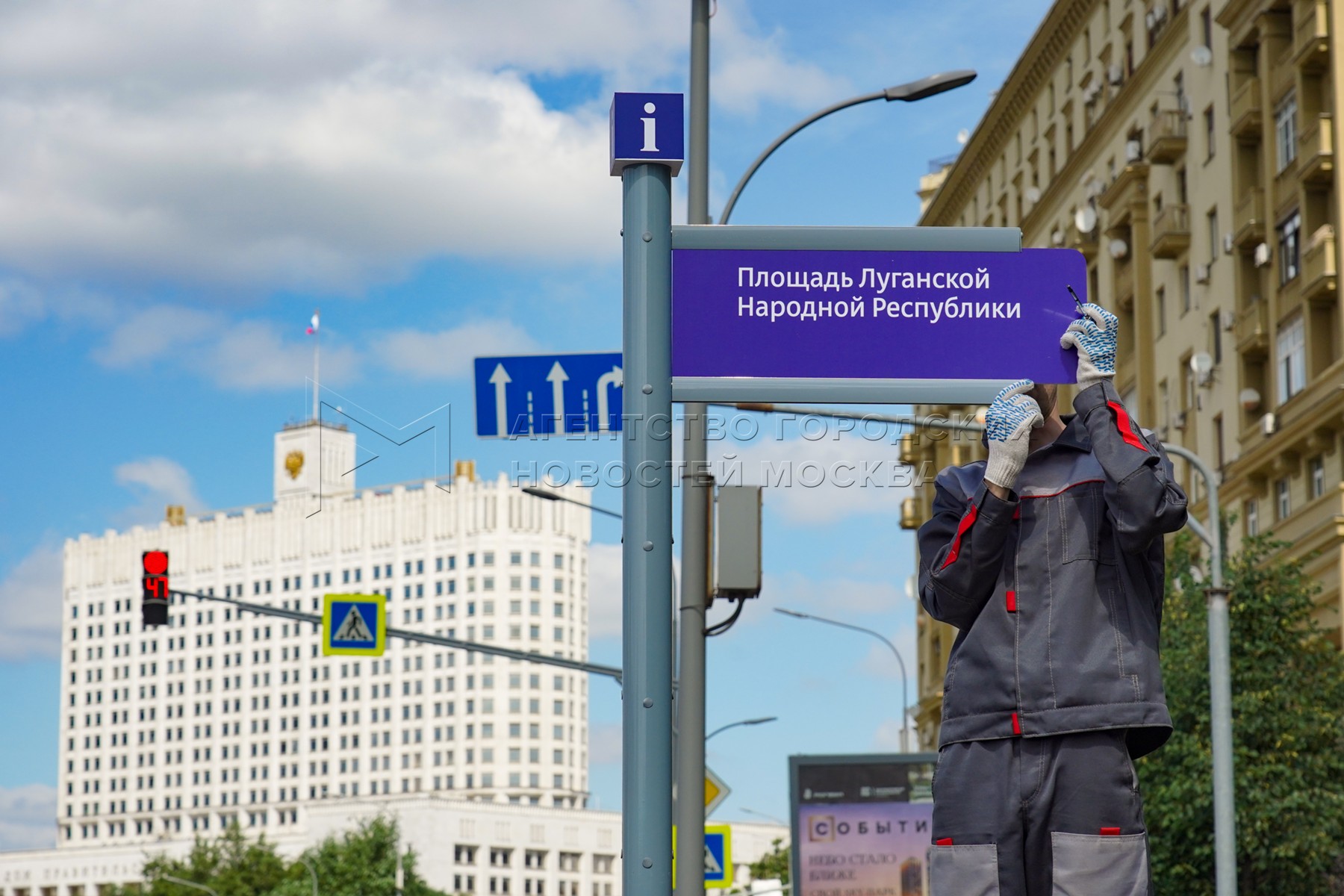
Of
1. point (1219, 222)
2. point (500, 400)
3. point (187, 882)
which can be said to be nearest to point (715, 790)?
point (500, 400)

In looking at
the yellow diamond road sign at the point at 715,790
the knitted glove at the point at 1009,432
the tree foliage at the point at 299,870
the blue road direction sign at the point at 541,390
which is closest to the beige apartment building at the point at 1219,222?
the yellow diamond road sign at the point at 715,790

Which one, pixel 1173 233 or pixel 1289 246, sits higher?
pixel 1173 233

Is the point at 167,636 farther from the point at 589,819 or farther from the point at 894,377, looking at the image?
the point at 894,377

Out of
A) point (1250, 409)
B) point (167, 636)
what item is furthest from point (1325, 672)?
point (167, 636)

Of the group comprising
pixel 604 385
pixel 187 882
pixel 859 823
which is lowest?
pixel 187 882

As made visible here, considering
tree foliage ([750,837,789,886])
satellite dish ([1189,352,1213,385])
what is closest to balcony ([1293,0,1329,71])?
satellite dish ([1189,352,1213,385])

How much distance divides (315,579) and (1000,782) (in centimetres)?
18946

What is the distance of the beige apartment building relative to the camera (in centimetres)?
3516

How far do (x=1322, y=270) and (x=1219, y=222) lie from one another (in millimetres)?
6925

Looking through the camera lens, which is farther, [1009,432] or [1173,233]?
[1173,233]

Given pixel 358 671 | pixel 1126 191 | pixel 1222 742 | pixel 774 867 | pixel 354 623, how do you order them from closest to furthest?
pixel 1222 742, pixel 354 623, pixel 1126 191, pixel 774 867, pixel 358 671

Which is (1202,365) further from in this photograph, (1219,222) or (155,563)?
(155,563)

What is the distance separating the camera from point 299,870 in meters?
100

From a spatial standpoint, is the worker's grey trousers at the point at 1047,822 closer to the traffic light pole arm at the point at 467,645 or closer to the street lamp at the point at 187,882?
the traffic light pole arm at the point at 467,645
